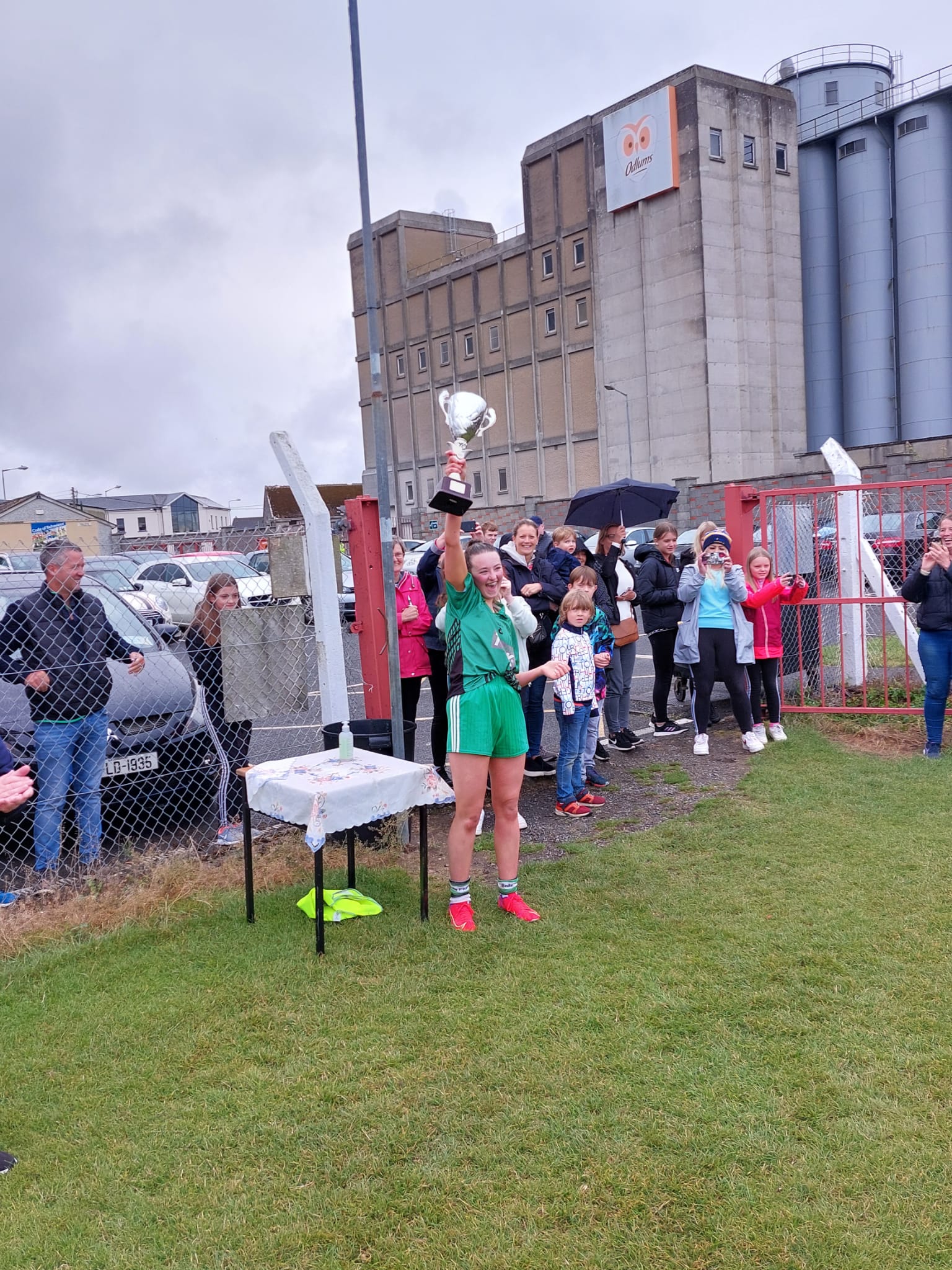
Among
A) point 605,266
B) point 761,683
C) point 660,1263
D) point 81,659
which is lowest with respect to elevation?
point 660,1263

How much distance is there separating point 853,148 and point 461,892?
1853 inches

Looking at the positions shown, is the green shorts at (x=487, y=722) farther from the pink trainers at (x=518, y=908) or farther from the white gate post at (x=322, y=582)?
the white gate post at (x=322, y=582)

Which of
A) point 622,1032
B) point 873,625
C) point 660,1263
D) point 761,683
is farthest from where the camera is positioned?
point 873,625

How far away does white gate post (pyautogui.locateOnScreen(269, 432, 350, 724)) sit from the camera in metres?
6.43

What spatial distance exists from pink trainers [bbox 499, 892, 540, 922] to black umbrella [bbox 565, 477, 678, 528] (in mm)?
4533

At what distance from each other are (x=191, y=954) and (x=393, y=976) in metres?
1.05

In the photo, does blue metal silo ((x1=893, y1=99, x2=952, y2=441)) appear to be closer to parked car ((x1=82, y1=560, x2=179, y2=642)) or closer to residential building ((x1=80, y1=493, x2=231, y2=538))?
parked car ((x1=82, y1=560, x2=179, y2=642))

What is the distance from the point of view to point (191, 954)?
4.81 meters

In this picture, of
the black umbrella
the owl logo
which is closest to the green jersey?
the black umbrella

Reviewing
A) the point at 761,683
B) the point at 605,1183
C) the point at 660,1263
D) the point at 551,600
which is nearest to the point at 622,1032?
the point at 605,1183

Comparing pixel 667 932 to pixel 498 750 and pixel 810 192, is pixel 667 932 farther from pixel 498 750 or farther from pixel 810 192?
pixel 810 192

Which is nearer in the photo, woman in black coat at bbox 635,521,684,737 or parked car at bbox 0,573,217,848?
parked car at bbox 0,573,217,848

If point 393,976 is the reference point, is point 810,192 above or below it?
above

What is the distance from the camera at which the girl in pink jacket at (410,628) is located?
7.23 m
